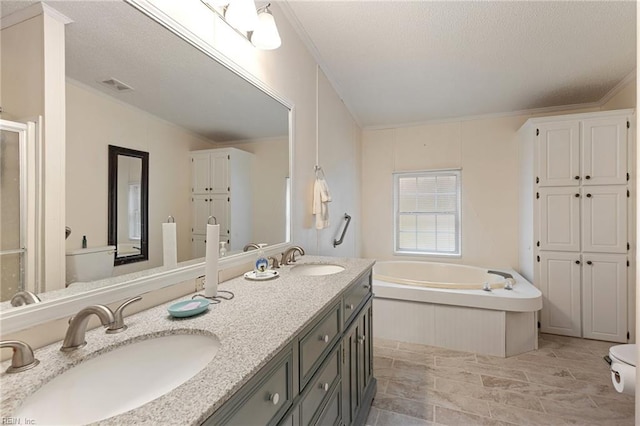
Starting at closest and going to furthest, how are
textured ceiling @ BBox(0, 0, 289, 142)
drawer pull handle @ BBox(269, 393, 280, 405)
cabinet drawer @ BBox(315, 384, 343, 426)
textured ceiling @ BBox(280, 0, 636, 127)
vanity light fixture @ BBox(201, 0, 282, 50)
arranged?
1. drawer pull handle @ BBox(269, 393, 280, 405)
2. textured ceiling @ BBox(0, 0, 289, 142)
3. cabinet drawer @ BBox(315, 384, 343, 426)
4. vanity light fixture @ BBox(201, 0, 282, 50)
5. textured ceiling @ BBox(280, 0, 636, 127)

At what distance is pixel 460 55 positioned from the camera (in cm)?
251

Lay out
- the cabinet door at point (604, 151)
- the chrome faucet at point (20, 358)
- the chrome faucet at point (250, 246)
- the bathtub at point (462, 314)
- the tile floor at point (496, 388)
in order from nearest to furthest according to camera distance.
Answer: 1. the chrome faucet at point (20, 358)
2. the chrome faucet at point (250, 246)
3. the tile floor at point (496, 388)
4. the bathtub at point (462, 314)
5. the cabinet door at point (604, 151)

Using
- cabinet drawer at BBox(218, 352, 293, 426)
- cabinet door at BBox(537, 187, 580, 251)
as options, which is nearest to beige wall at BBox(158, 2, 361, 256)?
cabinet drawer at BBox(218, 352, 293, 426)

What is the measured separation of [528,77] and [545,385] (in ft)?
8.89

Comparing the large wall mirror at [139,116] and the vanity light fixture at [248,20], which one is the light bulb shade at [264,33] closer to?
the vanity light fixture at [248,20]

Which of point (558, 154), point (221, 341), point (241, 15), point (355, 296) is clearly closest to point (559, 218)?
point (558, 154)

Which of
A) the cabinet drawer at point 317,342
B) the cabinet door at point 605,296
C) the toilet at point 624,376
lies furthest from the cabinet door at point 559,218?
the cabinet drawer at point 317,342

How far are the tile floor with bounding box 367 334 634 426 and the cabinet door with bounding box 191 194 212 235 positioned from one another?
157 centimetres

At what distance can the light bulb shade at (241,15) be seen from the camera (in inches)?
55.8

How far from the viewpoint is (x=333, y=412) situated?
50.7 inches

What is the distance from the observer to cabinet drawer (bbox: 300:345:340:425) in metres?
1.01

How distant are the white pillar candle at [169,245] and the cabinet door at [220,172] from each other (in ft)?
1.00

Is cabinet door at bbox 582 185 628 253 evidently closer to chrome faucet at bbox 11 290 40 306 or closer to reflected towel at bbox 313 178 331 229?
reflected towel at bbox 313 178 331 229

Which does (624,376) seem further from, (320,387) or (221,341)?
(221,341)
